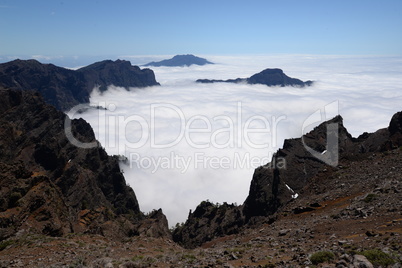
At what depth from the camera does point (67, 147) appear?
370ft

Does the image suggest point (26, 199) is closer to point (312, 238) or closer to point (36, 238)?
point (36, 238)

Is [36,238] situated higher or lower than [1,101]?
lower

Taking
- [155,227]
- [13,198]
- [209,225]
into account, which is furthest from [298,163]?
[13,198]

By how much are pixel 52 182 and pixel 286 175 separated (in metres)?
41.8

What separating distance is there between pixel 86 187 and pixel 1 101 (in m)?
63.9

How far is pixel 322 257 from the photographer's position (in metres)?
18.2

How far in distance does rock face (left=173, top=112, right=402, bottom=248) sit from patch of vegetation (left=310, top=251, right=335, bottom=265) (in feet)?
119

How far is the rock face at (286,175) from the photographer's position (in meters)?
58.1

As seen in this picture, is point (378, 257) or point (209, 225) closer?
point (378, 257)

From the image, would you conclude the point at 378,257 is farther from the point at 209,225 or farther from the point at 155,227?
the point at 209,225

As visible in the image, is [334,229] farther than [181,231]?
No

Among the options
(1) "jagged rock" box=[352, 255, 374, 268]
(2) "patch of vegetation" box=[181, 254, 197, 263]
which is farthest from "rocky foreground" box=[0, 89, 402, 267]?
(2) "patch of vegetation" box=[181, 254, 197, 263]

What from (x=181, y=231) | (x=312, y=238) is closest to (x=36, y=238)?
(x=312, y=238)

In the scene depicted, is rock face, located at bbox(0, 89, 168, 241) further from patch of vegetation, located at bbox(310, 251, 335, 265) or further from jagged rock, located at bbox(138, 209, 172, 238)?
patch of vegetation, located at bbox(310, 251, 335, 265)
